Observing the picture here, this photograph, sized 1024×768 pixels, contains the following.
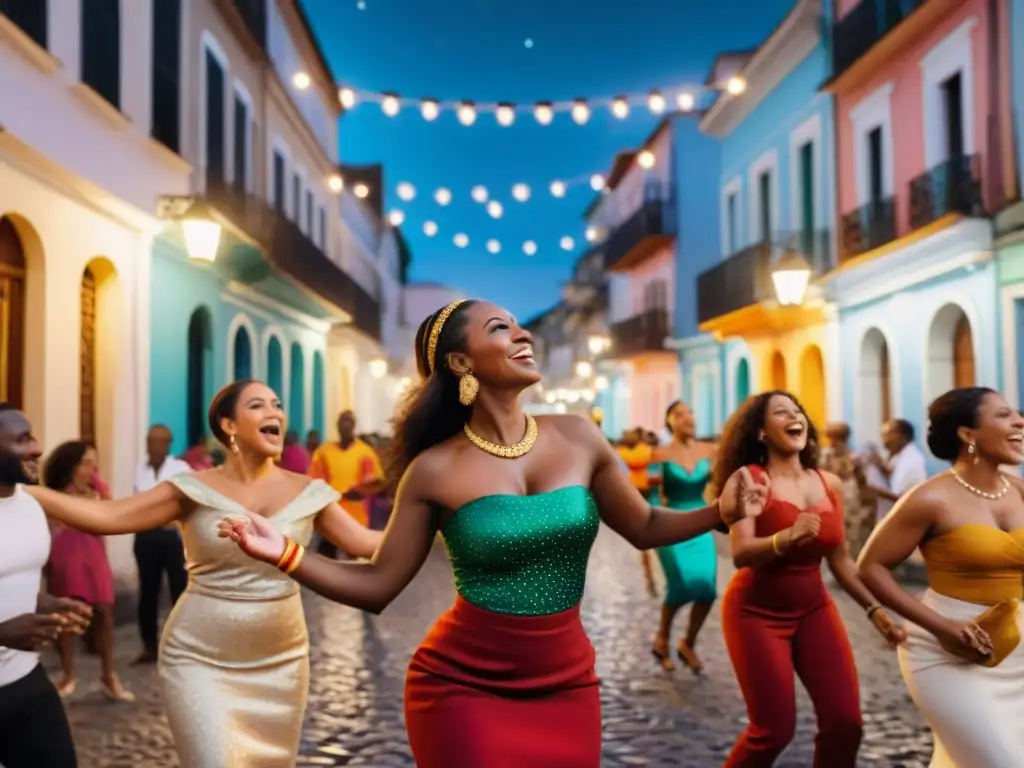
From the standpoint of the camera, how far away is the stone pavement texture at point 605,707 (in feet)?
21.4

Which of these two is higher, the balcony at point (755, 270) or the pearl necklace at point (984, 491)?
the balcony at point (755, 270)

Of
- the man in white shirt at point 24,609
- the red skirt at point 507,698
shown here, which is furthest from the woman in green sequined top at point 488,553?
the man in white shirt at point 24,609

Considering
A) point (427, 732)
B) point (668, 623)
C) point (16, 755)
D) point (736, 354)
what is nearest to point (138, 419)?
point (668, 623)

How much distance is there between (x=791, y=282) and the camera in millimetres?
14438

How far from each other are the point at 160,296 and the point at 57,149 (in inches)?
146

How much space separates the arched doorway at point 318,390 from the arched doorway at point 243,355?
25.5ft

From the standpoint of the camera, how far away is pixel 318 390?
30.4 m

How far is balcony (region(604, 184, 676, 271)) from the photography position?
37281 mm

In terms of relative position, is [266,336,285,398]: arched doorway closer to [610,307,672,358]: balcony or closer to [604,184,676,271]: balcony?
[604,184,676,271]: balcony

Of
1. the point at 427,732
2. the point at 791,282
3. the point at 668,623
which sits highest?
the point at 791,282

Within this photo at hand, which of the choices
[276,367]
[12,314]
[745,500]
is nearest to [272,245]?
[276,367]

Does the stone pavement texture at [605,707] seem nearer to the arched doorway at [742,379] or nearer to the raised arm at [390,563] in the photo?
the raised arm at [390,563]

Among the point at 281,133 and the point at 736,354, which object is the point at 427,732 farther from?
the point at 736,354

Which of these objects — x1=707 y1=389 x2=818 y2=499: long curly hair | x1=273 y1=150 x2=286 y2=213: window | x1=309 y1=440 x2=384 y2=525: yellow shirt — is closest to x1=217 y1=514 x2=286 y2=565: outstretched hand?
x1=707 y1=389 x2=818 y2=499: long curly hair
